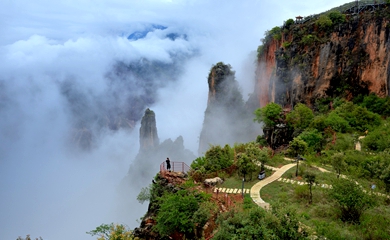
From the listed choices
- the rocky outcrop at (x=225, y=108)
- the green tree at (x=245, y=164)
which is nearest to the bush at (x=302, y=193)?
the green tree at (x=245, y=164)

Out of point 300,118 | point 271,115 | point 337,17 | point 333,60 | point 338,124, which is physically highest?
point 337,17

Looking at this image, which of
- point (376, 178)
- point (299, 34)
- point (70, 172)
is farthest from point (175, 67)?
point (376, 178)

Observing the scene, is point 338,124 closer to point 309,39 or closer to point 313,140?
point 313,140

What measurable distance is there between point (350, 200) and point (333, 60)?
28.6 m

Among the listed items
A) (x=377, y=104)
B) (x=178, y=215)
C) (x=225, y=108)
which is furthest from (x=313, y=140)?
(x=225, y=108)

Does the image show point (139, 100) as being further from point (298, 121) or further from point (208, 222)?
point (208, 222)

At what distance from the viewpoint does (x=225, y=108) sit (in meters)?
59.3

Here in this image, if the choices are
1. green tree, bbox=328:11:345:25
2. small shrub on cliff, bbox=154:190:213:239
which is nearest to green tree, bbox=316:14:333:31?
green tree, bbox=328:11:345:25

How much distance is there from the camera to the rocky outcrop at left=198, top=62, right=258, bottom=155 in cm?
5778

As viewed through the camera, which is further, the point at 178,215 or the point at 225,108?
the point at 225,108

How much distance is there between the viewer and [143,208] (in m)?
65.0

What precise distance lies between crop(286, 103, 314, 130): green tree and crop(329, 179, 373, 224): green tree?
18.3 meters

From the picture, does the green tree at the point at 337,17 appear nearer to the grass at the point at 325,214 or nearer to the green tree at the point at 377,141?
the green tree at the point at 377,141

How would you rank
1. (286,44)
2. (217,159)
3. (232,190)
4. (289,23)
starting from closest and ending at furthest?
(232,190) → (217,159) → (286,44) → (289,23)
